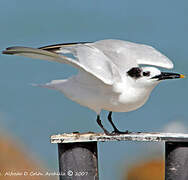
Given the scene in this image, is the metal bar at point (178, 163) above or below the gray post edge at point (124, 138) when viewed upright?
below

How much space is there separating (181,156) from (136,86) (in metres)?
0.71

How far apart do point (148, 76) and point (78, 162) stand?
0.89m

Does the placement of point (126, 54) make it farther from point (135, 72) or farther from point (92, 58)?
point (92, 58)

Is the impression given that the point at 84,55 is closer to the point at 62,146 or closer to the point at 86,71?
the point at 86,71

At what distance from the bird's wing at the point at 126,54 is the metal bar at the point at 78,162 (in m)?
0.85

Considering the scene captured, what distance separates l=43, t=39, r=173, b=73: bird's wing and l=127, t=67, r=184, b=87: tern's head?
6.1 inches

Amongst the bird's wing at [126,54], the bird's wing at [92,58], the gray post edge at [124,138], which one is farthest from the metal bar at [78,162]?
the bird's wing at [126,54]

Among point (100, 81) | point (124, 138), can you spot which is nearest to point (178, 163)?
point (124, 138)

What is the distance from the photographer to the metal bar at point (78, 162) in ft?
13.4

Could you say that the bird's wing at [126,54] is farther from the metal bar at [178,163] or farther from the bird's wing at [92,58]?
the metal bar at [178,163]

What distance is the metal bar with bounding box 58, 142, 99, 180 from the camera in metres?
4.09

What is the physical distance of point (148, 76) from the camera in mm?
4496

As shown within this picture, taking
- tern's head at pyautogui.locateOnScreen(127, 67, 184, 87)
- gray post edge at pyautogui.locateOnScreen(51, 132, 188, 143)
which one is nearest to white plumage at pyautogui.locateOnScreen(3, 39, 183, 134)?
tern's head at pyautogui.locateOnScreen(127, 67, 184, 87)

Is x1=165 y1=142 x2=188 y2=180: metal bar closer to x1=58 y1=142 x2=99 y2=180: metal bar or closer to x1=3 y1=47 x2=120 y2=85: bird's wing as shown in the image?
x1=58 y1=142 x2=99 y2=180: metal bar
